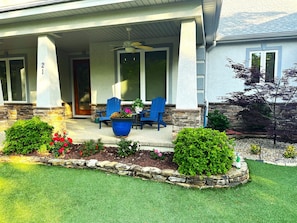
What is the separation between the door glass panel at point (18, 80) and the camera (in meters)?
8.27

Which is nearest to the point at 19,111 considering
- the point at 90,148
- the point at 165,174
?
the point at 90,148

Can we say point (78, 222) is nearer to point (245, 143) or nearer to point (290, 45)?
point (245, 143)

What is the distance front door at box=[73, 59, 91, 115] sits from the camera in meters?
8.48

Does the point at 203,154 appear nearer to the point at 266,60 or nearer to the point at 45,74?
the point at 45,74

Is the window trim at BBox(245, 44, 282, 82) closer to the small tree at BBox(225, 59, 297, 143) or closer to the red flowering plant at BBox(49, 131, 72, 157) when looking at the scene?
the small tree at BBox(225, 59, 297, 143)

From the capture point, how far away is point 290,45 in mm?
6820

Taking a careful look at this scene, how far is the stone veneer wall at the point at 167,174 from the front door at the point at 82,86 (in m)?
4.92

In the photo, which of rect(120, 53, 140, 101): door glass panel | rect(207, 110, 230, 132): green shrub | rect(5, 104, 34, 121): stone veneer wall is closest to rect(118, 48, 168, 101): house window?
rect(120, 53, 140, 101): door glass panel

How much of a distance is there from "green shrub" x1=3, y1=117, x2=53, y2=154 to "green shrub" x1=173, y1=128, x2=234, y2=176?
9.30 ft

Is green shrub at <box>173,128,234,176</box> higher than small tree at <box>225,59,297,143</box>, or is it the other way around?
small tree at <box>225,59,297,143</box>

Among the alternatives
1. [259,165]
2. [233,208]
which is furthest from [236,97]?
[233,208]

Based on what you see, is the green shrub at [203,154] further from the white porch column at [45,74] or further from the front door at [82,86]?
the front door at [82,86]

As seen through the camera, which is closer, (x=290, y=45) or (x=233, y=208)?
(x=233, y=208)

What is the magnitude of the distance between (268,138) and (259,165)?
8.42ft
